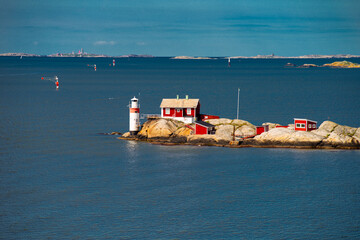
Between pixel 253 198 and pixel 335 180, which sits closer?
pixel 253 198

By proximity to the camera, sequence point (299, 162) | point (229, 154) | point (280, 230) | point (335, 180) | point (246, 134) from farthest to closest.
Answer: point (246, 134)
point (229, 154)
point (299, 162)
point (335, 180)
point (280, 230)

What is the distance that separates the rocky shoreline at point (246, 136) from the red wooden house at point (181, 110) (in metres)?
1.32

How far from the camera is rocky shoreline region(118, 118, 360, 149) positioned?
205 ft

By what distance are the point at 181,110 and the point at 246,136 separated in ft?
31.7

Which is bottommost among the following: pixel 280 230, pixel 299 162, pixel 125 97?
pixel 280 230

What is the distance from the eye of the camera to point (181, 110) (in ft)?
232

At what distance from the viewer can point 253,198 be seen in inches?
1737

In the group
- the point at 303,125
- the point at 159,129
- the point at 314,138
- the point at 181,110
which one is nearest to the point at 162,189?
the point at 159,129

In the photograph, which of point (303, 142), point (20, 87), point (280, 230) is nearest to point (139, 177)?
point (280, 230)

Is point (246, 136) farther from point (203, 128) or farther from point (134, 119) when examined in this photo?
point (134, 119)

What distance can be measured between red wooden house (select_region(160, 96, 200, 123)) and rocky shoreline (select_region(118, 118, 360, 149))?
1.32m

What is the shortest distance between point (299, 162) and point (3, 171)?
1159 inches

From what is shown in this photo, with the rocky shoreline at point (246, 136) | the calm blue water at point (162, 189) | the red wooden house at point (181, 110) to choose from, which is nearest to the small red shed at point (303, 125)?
the rocky shoreline at point (246, 136)

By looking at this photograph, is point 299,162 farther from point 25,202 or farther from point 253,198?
point 25,202
